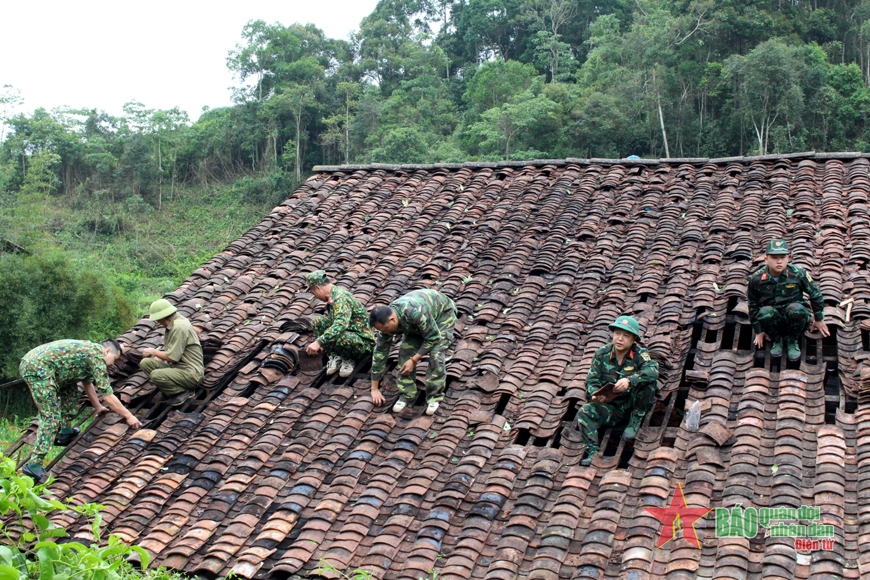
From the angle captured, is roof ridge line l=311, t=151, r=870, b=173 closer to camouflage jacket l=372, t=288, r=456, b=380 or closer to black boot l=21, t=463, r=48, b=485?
camouflage jacket l=372, t=288, r=456, b=380

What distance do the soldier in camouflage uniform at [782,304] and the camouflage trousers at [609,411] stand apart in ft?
3.98

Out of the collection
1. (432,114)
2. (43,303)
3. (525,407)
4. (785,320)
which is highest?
(432,114)

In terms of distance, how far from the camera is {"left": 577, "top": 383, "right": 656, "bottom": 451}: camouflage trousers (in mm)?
6121

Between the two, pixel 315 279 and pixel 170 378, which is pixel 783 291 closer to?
pixel 315 279

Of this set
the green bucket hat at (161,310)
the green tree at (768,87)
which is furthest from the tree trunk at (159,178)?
the green bucket hat at (161,310)

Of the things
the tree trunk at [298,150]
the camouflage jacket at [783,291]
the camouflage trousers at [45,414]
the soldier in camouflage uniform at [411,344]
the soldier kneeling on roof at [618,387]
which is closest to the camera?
the soldier kneeling on roof at [618,387]

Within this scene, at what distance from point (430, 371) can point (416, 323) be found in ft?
1.44

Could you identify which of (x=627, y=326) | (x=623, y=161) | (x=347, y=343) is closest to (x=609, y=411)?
(x=627, y=326)

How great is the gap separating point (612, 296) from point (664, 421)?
178cm

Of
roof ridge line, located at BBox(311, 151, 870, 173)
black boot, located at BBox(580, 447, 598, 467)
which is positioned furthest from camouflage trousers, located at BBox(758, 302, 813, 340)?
roof ridge line, located at BBox(311, 151, 870, 173)

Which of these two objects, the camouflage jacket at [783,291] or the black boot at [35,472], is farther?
the black boot at [35,472]

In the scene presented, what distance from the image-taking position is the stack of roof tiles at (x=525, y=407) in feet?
17.9

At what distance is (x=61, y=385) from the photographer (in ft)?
24.8

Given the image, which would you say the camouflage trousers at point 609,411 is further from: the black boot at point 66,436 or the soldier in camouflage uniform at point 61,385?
the black boot at point 66,436
